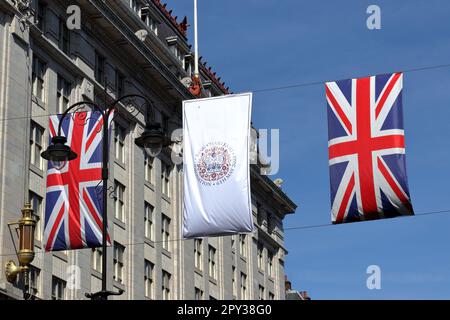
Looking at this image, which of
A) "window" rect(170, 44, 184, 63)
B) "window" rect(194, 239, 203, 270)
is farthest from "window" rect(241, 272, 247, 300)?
"window" rect(170, 44, 184, 63)

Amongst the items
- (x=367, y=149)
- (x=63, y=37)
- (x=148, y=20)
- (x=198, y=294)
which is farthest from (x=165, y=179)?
(x=367, y=149)

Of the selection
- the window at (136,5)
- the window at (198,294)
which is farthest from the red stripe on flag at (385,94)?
the window at (198,294)

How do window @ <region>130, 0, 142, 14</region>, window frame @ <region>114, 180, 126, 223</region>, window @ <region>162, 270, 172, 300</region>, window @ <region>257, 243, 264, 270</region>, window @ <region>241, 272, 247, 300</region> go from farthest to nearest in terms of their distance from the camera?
window @ <region>257, 243, 264, 270</region>, window @ <region>241, 272, 247, 300</region>, window @ <region>130, 0, 142, 14</region>, window @ <region>162, 270, 172, 300</region>, window frame @ <region>114, 180, 126, 223</region>

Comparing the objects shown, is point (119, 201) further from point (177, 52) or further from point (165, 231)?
point (177, 52)

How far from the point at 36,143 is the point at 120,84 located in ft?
35.4

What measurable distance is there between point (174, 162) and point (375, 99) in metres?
→ 36.3

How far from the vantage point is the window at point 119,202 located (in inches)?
2175

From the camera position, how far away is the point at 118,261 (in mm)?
54594

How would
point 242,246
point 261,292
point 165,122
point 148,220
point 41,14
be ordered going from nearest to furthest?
point 41,14 < point 148,220 < point 165,122 < point 242,246 < point 261,292

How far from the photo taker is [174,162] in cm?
6500

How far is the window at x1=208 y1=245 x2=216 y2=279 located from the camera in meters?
68.6

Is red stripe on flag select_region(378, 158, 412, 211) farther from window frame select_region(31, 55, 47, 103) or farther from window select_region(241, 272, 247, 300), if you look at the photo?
window select_region(241, 272, 247, 300)

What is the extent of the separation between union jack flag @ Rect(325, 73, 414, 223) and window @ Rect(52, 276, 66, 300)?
840 inches
